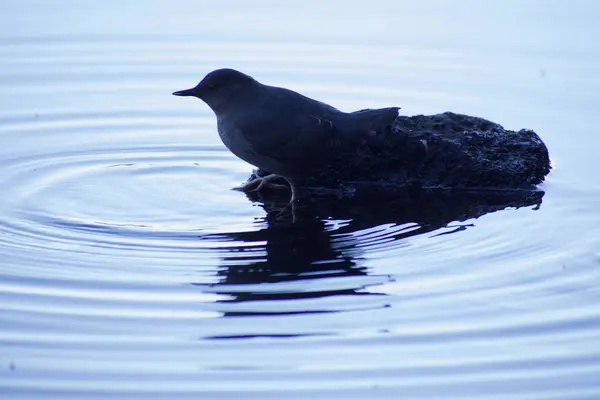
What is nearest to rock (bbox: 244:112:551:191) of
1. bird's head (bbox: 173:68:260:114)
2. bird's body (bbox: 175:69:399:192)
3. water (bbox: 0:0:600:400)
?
water (bbox: 0:0:600:400)

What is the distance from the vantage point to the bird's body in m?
8.11

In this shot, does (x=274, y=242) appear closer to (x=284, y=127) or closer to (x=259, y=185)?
(x=284, y=127)

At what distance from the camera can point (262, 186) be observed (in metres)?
8.71

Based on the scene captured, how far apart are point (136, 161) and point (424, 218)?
8.10 ft

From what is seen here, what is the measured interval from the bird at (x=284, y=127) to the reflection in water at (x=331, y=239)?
356 mm

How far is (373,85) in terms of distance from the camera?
37.2ft

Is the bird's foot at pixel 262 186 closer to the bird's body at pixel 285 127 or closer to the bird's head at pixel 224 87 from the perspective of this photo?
the bird's body at pixel 285 127

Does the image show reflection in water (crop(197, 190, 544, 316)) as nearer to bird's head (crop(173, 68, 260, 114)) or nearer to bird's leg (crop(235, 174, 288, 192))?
bird's leg (crop(235, 174, 288, 192))

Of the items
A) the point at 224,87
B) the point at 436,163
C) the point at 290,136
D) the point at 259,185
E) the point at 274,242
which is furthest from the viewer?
the point at 436,163

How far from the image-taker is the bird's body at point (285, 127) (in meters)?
8.11

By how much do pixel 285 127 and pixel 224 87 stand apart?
0.64m

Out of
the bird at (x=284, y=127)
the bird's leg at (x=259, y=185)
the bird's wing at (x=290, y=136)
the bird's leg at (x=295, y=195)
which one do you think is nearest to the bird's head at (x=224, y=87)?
the bird at (x=284, y=127)

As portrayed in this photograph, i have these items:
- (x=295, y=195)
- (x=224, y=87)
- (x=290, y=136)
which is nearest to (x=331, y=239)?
(x=290, y=136)

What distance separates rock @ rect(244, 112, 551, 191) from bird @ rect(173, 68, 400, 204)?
0.98 feet
